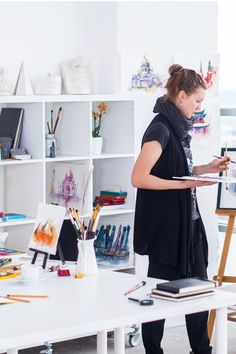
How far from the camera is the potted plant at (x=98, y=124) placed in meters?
5.15

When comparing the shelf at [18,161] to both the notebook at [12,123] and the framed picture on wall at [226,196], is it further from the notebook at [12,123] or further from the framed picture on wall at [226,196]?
the framed picture on wall at [226,196]

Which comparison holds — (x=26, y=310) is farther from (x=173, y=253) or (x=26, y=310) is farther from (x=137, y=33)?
(x=137, y=33)

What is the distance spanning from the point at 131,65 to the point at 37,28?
0.62 m

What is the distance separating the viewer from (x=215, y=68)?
5.62 m

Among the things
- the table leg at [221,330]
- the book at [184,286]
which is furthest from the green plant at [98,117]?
the table leg at [221,330]

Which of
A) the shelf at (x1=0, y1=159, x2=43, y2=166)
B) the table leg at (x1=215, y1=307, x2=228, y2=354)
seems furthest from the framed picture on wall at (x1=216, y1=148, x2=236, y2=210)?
the table leg at (x1=215, y1=307, x2=228, y2=354)

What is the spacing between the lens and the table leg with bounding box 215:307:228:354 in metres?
3.17

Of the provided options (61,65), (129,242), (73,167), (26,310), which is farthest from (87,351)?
(26,310)

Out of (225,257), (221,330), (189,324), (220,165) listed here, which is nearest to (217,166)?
(220,165)

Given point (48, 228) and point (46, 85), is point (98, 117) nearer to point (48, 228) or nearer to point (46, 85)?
point (46, 85)

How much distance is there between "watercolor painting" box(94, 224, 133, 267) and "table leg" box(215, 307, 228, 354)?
6.88ft

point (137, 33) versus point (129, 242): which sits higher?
point (137, 33)

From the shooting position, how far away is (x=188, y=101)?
13.9ft

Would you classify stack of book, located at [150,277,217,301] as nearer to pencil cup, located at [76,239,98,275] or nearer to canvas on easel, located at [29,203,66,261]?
pencil cup, located at [76,239,98,275]
